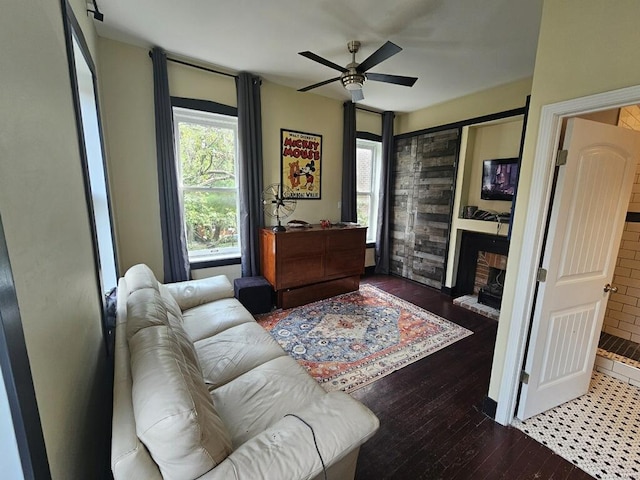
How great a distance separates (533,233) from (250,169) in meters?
2.86

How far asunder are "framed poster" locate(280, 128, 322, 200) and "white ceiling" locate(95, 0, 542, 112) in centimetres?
80

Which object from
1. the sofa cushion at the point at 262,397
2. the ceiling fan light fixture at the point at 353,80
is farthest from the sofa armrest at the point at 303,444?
the ceiling fan light fixture at the point at 353,80

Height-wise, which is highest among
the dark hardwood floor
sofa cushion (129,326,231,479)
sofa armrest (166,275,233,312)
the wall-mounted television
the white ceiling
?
the white ceiling

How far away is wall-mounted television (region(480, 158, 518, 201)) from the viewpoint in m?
3.35

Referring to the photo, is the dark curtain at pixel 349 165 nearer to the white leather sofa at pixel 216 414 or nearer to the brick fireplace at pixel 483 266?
the brick fireplace at pixel 483 266

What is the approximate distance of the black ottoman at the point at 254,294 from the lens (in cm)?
316

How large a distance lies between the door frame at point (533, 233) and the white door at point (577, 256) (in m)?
0.07

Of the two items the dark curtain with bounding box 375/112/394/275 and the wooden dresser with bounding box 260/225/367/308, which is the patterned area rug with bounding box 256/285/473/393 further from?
the dark curtain with bounding box 375/112/394/275

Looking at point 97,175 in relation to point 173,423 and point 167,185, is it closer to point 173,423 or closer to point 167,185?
point 167,185

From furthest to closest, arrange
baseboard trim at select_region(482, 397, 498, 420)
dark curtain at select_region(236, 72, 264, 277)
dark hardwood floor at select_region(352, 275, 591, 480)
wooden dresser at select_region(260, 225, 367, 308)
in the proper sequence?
wooden dresser at select_region(260, 225, 367, 308) → dark curtain at select_region(236, 72, 264, 277) → baseboard trim at select_region(482, 397, 498, 420) → dark hardwood floor at select_region(352, 275, 591, 480)

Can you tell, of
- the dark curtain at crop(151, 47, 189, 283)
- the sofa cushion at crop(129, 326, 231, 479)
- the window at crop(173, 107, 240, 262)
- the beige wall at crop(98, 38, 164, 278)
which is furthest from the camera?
the window at crop(173, 107, 240, 262)

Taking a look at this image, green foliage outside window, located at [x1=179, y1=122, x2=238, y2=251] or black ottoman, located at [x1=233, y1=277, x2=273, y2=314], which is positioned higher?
green foliage outside window, located at [x1=179, y1=122, x2=238, y2=251]

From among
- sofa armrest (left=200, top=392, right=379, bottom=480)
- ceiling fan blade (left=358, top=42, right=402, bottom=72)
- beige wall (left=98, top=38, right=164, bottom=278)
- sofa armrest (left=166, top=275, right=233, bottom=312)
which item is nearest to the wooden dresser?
sofa armrest (left=166, top=275, right=233, bottom=312)

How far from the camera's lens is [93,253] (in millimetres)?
1453
